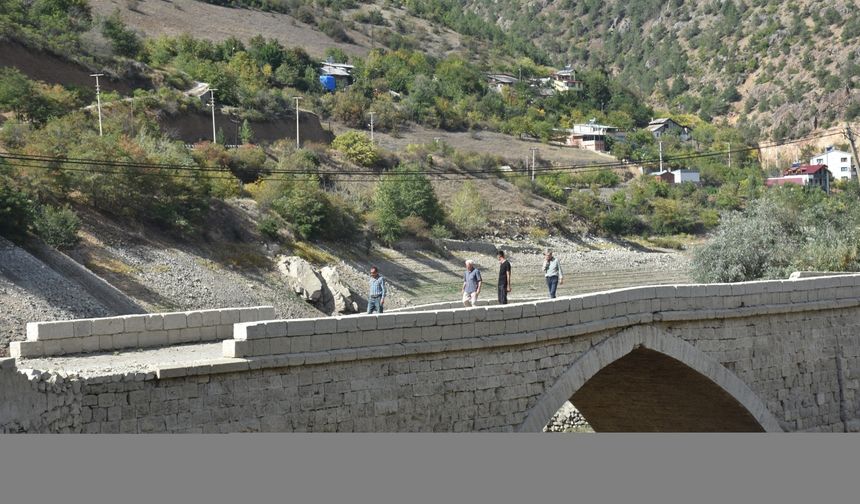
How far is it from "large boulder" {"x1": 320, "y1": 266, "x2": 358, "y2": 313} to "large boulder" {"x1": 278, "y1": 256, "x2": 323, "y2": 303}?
0.29m

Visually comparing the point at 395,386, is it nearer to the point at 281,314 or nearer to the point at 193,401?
the point at 193,401

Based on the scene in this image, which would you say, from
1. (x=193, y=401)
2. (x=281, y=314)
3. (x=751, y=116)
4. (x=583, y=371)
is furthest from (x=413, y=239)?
(x=751, y=116)

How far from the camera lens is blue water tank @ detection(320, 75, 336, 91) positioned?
70.5 meters

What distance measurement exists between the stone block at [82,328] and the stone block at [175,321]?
1044 mm

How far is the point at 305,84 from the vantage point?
225 ft

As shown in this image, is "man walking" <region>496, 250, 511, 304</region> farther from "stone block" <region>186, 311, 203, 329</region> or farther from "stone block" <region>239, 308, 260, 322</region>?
"stone block" <region>186, 311, 203, 329</region>

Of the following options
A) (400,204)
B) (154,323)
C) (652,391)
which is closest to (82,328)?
(154,323)

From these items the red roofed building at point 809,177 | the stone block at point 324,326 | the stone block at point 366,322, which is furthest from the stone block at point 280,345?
the red roofed building at point 809,177

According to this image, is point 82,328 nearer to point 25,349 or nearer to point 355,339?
point 25,349

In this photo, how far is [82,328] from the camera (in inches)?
576

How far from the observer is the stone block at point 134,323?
1501 cm

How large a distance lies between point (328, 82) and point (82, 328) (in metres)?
57.4

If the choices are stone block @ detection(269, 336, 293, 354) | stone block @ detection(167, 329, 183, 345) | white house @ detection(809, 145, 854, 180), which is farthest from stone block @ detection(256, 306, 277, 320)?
white house @ detection(809, 145, 854, 180)

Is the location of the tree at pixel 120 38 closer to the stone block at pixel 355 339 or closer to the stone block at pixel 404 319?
the stone block at pixel 404 319
